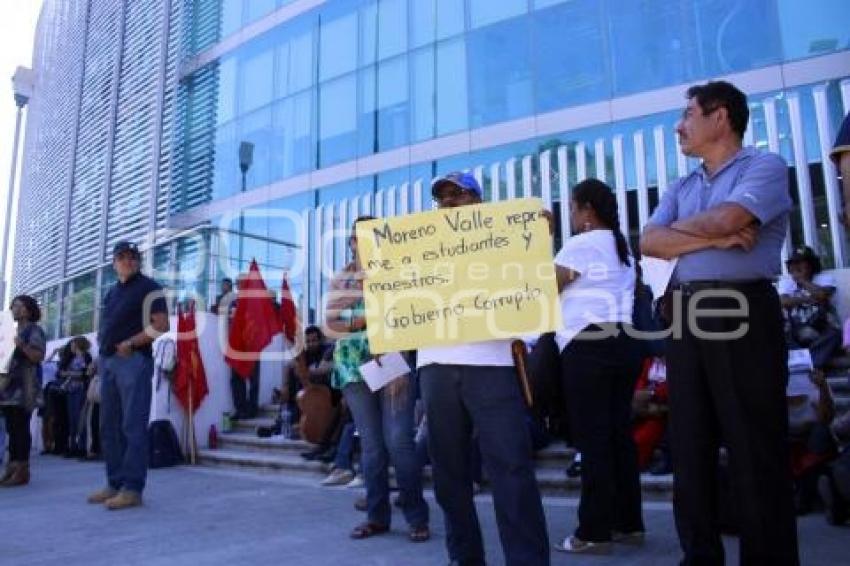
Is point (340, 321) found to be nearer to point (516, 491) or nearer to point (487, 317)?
point (487, 317)

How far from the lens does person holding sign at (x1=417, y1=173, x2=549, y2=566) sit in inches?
106

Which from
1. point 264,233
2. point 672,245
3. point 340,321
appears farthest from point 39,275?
point 672,245

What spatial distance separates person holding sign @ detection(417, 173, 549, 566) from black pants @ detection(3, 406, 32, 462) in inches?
225

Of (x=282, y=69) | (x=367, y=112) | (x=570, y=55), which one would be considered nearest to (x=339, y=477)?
(x=570, y=55)

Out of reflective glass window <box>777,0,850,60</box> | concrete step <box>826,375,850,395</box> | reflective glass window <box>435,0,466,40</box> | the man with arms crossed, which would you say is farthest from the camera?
reflective glass window <box>435,0,466,40</box>

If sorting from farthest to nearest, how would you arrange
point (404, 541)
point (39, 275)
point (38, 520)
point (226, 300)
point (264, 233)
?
point (39, 275)
point (264, 233)
point (226, 300)
point (38, 520)
point (404, 541)

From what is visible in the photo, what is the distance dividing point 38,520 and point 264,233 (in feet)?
43.1

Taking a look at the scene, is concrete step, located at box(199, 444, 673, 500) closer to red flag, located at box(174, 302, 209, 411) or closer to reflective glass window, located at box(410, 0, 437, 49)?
red flag, located at box(174, 302, 209, 411)

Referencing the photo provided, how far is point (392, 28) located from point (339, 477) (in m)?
12.9

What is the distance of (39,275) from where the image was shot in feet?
97.5

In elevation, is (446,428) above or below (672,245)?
below

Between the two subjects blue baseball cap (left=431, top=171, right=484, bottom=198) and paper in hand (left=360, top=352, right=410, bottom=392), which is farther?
paper in hand (left=360, top=352, right=410, bottom=392)

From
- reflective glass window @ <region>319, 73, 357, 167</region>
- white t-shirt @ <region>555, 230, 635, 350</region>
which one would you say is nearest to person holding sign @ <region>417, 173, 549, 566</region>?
white t-shirt @ <region>555, 230, 635, 350</region>

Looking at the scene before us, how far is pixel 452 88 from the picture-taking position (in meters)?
15.1
